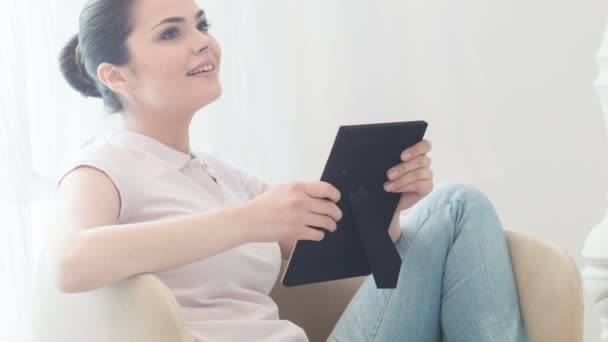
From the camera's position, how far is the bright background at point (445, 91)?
7.66ft

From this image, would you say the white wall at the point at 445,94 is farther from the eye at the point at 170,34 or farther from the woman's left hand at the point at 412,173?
the woman's left hand at the point at 412,173

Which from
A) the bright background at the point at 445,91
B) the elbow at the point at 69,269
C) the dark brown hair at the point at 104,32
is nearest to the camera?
the elbow at the point at 69,269

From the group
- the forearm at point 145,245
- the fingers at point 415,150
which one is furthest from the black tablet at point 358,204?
the forearm at point 145,245

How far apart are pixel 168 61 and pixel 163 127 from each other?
0.11 metres

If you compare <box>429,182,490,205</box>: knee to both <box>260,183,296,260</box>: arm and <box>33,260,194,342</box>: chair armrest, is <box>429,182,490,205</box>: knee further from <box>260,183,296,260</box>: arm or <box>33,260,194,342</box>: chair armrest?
<box>33,260,194,342</box>: chair armrest

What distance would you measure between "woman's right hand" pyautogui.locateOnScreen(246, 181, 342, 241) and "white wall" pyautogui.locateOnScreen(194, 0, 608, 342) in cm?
111

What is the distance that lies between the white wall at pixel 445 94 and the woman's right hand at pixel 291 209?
111 cm

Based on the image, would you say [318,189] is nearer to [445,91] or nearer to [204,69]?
[204,69]

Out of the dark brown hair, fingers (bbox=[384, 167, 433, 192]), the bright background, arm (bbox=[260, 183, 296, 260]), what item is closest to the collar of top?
the dark brown hair

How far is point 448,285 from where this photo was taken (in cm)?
145

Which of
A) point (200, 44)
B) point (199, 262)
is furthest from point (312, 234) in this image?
point (200, 44)

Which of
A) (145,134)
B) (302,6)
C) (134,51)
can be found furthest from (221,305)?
(302,6)

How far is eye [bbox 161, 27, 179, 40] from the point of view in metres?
1.46

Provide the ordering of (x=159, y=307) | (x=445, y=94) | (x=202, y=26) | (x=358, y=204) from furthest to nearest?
(x=445, y=94)
(x=202, y=26)
(x=358, y=204)
(x=159, y=307)
